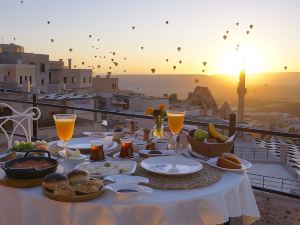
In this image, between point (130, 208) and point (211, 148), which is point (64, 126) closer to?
point (130, 208)

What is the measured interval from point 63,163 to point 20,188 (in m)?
0.36

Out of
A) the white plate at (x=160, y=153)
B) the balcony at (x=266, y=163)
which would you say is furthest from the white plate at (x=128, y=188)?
the balcony at (x=266, y=163)

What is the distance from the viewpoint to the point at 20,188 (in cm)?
149

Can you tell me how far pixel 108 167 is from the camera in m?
1.71

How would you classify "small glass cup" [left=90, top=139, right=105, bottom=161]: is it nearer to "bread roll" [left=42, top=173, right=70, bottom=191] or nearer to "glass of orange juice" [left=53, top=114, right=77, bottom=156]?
"glass of orange juice" [left=53, top=114, right=77, bottom=156]

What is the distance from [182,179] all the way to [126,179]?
0.84 feet

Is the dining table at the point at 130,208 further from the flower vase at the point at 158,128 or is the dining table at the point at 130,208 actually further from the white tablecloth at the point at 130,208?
the flower vase at the point at 158,128

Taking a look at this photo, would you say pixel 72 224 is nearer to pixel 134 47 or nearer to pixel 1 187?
pixel 1 187

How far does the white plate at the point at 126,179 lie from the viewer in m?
1.50

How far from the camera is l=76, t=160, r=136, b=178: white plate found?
64.3 inches

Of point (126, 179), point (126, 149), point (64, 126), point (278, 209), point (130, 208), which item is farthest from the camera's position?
point (278, 209)

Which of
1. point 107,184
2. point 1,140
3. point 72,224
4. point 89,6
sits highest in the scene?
point 89,6

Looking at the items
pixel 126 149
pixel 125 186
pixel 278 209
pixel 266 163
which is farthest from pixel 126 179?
pixel 266 163

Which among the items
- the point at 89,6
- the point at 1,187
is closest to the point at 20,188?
the point at 1,187
